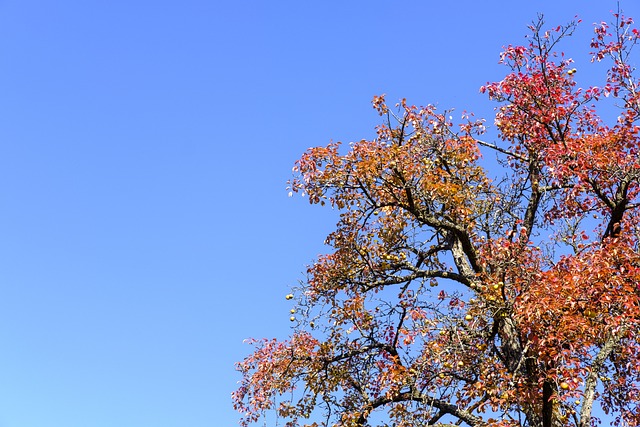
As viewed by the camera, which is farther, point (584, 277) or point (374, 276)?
point (374, 276)

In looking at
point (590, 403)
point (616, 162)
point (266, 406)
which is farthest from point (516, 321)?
point (266, 406)

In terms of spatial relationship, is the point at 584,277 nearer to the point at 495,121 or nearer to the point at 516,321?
the point at 516,321

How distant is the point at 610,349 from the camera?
14.7m

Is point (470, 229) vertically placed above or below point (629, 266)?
above

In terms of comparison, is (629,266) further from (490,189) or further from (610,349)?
(490,189)

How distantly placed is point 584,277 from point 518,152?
4880mm

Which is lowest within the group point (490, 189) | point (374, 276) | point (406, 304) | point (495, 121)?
point (406, 304)

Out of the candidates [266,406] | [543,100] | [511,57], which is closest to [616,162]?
[543,100]

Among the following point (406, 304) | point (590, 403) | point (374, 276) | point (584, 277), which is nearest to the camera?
point (584, 277)

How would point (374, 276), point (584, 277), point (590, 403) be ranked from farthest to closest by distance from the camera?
point (374, 276) < point (590, 403) < point (584, 277)

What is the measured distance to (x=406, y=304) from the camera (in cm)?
1600

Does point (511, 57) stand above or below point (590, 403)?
above

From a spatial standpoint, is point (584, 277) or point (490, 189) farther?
point (490, 189)

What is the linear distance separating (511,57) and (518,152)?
6.98ft
